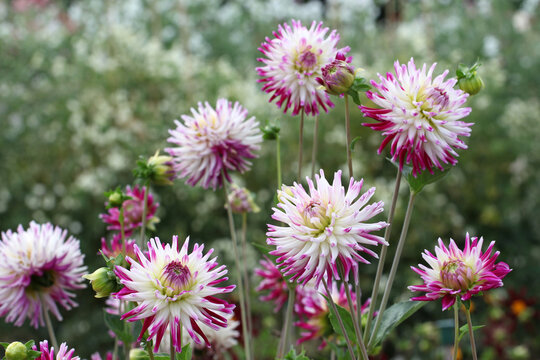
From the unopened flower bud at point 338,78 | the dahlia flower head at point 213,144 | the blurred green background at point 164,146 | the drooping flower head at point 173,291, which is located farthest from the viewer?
the blurred green background at point 164,146

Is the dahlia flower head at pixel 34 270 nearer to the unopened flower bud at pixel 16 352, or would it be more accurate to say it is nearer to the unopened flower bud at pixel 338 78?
the unopened flower bud at pixel 16 352

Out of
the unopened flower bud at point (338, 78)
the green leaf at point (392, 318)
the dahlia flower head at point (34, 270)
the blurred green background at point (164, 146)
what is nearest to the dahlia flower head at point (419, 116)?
the unopened flower bud at point (338, 78)

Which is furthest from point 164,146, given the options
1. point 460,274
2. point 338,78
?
point 460,274

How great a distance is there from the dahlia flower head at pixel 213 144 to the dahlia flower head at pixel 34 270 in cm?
16

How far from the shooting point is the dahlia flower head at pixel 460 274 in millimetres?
487

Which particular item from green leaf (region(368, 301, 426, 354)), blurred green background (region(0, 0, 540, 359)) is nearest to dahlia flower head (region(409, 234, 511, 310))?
green leaf (region(368, 301, 426, 354))

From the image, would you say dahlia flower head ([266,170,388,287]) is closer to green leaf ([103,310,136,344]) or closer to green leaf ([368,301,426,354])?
green leaf ([368,301,426,354])

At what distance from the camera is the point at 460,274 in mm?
487

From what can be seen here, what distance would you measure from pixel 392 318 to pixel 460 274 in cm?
11

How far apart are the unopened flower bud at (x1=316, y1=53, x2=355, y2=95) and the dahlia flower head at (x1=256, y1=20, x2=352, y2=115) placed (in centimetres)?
7

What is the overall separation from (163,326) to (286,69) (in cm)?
33

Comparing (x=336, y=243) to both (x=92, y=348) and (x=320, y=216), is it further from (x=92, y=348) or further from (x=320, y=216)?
(x=92, y=348)

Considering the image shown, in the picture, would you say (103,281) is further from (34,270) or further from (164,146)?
(164,146)

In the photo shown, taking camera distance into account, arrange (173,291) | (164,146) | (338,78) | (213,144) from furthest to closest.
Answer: (164,146)
(213,144)
(338,78)
(173,291)
